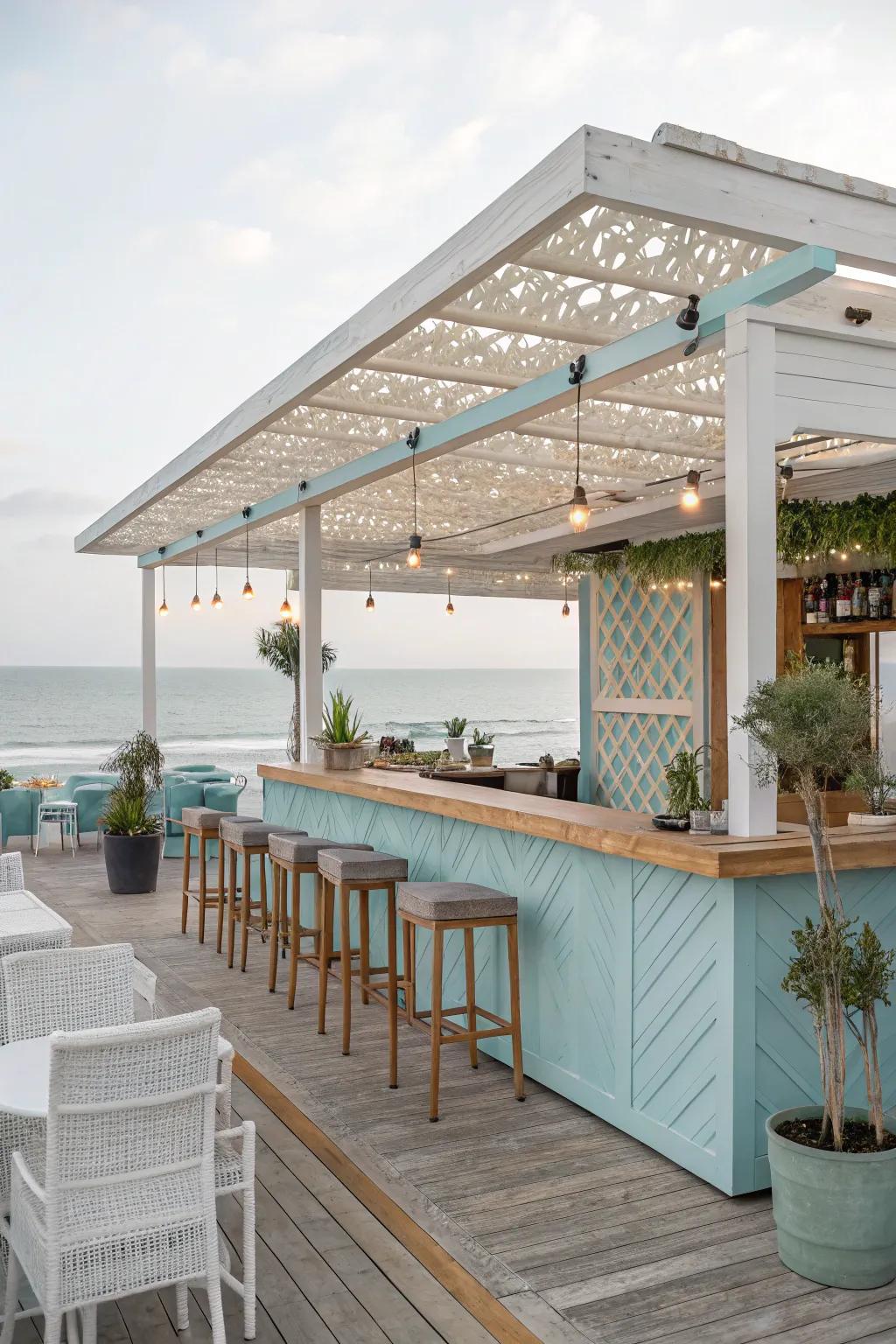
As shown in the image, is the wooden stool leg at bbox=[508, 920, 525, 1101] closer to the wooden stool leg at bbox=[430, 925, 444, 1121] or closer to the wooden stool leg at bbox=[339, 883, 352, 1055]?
the wooden stool leg at bbox=[430, 925, 444, 1121]

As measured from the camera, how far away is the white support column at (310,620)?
652 centimetres

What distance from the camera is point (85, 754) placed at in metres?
29.1

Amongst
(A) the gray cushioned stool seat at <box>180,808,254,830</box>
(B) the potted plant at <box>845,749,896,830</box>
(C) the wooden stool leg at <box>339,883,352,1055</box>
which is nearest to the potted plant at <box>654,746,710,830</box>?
(B) the potted plant at <box>845,749,896,830</box>

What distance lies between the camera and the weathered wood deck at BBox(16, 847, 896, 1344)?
93.0 inches

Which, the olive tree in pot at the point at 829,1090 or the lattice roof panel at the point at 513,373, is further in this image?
the lattice roof panel at the point at 513,373

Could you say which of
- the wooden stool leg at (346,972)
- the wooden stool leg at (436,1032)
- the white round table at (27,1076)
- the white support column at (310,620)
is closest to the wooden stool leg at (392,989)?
the wooden stool leg at (346,972)

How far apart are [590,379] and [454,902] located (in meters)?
1.88

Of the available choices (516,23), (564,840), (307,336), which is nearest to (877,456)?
(564,840)

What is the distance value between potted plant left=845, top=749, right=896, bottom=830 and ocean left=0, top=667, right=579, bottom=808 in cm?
1659

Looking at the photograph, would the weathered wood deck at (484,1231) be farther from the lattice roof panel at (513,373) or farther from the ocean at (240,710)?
the ocean at (240,710)

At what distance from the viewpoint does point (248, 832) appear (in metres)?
Result: 5.41

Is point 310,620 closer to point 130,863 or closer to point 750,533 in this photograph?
point 130,863

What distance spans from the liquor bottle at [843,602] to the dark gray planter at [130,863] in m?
4.75

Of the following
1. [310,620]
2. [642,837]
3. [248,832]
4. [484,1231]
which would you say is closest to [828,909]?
[642,837]
